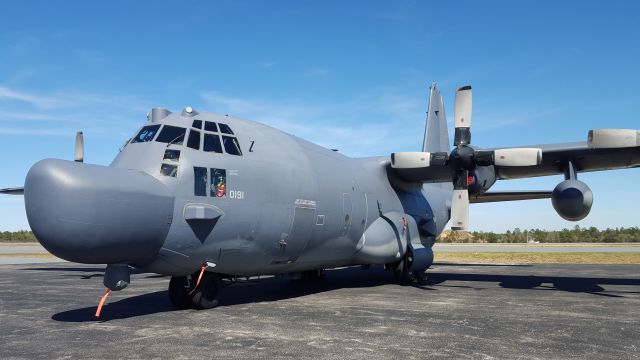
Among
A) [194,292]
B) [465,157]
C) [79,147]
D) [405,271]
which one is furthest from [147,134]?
[405,271]

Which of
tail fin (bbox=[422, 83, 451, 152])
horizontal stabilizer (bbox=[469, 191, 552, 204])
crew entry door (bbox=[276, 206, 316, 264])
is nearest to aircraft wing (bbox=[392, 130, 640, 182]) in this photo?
horizontal stabilizer (bbox=[469, 191, 552, 204])

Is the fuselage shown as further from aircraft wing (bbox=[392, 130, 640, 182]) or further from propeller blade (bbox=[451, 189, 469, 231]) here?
propeller blade (bbox=[451, 189, 469, 231])

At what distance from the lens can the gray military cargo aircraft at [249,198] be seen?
8094mm

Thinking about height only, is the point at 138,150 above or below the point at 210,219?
above

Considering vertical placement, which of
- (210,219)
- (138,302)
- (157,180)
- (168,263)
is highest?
(157,180)

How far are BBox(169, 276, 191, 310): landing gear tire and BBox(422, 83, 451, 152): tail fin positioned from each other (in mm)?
14428

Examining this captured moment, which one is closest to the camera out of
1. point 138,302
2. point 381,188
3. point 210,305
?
point 210,305

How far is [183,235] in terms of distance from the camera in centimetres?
932

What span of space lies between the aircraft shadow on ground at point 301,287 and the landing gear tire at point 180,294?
25cm

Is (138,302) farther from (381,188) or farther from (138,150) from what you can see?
(381,188)

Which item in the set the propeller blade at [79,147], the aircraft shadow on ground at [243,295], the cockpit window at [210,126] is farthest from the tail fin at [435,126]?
the propeller blade at [79,147]

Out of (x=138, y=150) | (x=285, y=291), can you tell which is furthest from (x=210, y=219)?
(x=285, y=291)

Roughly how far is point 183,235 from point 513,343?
576 centimetres

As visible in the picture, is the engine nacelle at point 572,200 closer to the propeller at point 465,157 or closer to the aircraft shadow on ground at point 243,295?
the propeller at point 465,157
